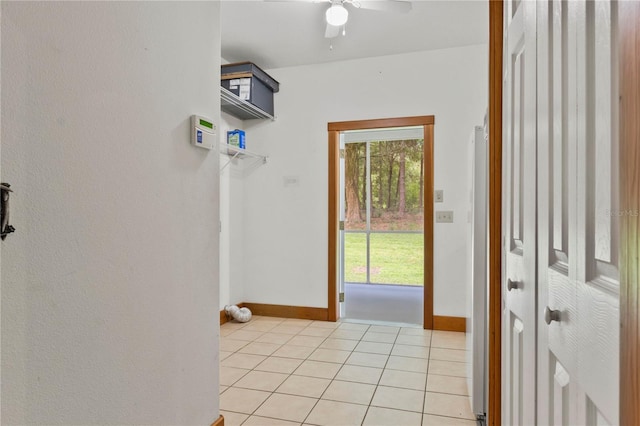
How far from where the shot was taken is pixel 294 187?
3775 millimetres

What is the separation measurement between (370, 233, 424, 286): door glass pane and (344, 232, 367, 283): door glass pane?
144 millimetres

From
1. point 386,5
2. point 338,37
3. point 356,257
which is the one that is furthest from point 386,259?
point 386,5

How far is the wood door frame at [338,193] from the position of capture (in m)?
3.39

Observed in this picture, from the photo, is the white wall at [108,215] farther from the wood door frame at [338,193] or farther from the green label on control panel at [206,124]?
the wood door frame at [338,193]

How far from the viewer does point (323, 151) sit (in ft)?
12.1

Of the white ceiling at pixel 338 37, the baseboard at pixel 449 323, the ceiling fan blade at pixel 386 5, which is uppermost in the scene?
the white ceiling at pixel 338 37

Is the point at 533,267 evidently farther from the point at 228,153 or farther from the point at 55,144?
the point at 228,153

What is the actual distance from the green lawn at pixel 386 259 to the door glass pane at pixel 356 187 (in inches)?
9.6

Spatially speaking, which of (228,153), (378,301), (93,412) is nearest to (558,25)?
(93,412)

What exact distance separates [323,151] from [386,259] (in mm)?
3138

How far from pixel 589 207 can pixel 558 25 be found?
40 centimetres

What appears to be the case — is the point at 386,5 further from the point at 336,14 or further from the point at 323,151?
the point at 323,151

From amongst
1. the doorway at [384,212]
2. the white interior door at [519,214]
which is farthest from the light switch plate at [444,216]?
the doorway at [384,212]

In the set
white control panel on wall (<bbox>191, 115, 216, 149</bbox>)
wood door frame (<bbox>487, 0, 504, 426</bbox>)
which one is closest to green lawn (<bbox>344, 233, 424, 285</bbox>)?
wood door frame (<bbox>487, 0, 504, 426</bbox>)
